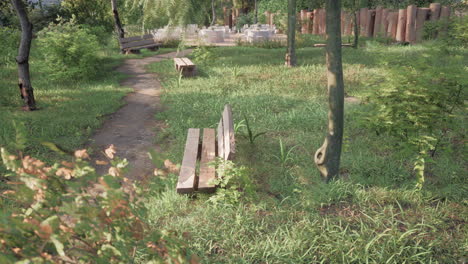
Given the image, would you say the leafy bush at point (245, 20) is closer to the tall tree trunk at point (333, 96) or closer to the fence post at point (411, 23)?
the fence post at point (411, 23)

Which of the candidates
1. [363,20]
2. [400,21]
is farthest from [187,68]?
[363,20]

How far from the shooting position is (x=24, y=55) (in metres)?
7.58

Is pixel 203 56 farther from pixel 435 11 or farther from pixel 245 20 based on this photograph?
pixel 245 20

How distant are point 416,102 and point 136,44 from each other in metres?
14.1

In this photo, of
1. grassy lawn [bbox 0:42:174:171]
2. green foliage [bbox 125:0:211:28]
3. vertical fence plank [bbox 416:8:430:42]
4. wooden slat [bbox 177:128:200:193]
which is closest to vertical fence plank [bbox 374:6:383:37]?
vertical fence plank [bbox 416:8:430:42]

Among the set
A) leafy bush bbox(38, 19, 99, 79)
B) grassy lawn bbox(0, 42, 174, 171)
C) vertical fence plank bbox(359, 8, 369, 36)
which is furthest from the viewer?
vertical fence plank bbox(359, 8, 369, 36)

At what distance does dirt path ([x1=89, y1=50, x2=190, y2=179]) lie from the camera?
19.2 ft

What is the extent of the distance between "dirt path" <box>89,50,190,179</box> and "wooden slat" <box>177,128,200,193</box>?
0.77 meters

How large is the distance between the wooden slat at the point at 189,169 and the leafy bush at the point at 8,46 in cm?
1014

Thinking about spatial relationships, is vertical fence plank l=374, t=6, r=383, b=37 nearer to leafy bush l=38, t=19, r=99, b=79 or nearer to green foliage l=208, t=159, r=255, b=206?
leafy bush l=38, t=19, r=99, b=79

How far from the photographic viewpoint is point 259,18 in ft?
91.5

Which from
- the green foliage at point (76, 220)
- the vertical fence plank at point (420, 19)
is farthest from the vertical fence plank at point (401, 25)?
the green foliage at point (76, 220)

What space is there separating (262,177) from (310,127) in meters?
2.16

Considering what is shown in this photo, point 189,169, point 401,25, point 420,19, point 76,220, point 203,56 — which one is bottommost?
point 189,169
